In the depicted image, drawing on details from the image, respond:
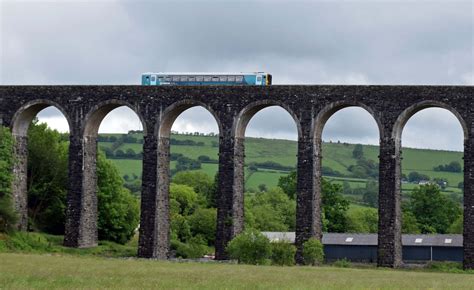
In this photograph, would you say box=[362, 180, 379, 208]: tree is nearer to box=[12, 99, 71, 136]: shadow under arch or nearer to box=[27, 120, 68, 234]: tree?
box=[27, 120, 68, 234]: tree

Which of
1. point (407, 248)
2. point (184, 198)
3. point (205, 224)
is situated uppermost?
point (184, 198)

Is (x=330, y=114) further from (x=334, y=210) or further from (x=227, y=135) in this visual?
(x=334, y=210)

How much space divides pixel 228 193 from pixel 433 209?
42.8m

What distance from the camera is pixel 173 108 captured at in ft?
223

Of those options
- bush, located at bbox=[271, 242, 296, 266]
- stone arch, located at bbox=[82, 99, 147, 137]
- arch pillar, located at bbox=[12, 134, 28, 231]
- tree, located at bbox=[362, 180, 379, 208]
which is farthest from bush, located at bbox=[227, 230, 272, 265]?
tree, located at bbox=[362, 180, 379, 208]

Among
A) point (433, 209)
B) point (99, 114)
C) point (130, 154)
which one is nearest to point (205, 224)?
point (99, 114)

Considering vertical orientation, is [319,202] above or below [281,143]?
below

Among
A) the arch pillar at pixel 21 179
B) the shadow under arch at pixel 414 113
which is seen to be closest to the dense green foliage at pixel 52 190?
the arch pillar at pixel 21 179

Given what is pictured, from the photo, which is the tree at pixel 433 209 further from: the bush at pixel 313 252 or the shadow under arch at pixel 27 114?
the shadow under arch at pixel 27 114

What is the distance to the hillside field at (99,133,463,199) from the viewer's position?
15100 cm

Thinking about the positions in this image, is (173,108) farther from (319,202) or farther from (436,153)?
(436,153)

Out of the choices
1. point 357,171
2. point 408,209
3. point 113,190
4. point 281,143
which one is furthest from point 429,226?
point 281,143

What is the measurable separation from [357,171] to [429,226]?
5949cm

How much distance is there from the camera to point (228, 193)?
66.5 meters
